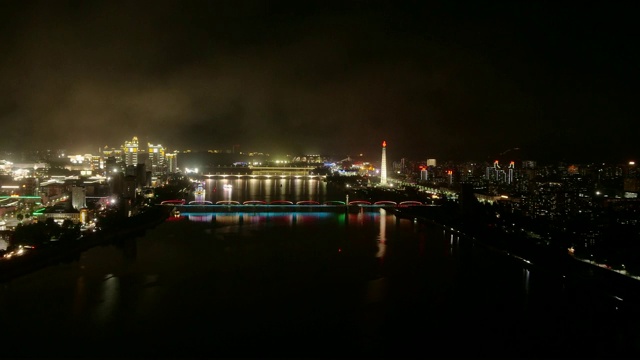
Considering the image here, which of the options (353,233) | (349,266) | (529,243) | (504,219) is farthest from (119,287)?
(504,219)

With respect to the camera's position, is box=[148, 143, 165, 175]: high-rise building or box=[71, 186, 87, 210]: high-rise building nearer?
box=[71, 186, 87, 210]: high-rise building

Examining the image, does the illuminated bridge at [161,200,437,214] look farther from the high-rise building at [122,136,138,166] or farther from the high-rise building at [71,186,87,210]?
the high-rise building at [122,136,138,166]

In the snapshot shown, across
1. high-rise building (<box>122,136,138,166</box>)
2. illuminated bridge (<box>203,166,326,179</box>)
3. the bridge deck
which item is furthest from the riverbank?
illuminated bridge (<box>203,166,326,179</box>)

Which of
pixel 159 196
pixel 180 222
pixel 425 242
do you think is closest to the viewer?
pixel 425 242

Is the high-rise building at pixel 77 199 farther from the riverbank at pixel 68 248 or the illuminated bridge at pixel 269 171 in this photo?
the illuminated bridge at pixel 269 171

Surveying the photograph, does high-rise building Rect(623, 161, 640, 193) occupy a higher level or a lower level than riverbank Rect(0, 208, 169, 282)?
higher

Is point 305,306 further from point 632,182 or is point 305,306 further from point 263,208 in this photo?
point 632,182

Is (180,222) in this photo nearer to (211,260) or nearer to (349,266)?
(211,260)
